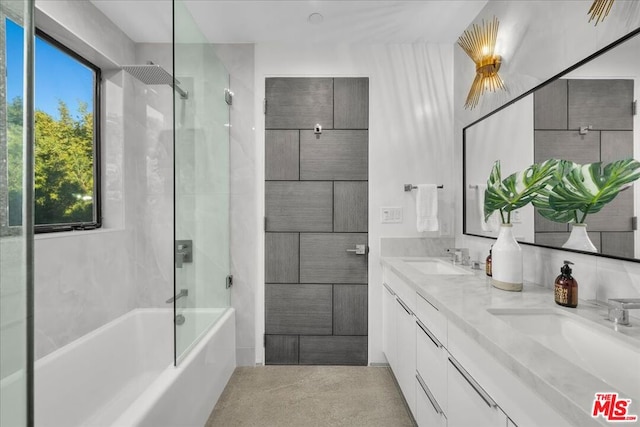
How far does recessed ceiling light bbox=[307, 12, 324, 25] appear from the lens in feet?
7.02

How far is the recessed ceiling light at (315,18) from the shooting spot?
2141 mm

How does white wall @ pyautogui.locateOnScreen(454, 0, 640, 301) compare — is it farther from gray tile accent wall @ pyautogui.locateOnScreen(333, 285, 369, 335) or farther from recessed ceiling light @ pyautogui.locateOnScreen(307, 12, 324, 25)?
recessed ceiling light @ pyautogui.locateOnScreen(307, 12, 324, 25)

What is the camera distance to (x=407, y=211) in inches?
98.9

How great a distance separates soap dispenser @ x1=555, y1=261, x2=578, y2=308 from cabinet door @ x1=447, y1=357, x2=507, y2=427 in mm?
473

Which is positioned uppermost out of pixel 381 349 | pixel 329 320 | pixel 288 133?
pixel 288 133

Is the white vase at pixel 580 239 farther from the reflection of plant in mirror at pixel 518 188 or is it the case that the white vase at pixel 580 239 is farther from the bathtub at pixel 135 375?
the bathtub at pixel 135 375

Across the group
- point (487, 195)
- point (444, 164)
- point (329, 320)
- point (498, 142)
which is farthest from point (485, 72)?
point (329, 320)

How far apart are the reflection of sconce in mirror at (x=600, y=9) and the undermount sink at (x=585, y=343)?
44.9 inches

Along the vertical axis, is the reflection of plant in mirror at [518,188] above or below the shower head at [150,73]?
below

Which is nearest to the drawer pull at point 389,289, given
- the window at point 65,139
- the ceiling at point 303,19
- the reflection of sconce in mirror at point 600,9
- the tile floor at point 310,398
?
the tile floor at point 310,398

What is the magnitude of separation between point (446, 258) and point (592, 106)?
1.42m

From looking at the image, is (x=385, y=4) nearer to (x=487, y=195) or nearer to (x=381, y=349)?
(x=487, y=195)

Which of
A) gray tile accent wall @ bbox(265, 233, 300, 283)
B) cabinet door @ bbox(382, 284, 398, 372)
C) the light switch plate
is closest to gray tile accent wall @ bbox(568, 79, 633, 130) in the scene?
the light switch plate

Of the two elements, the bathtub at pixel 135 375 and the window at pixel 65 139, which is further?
the window at pixel 65 139
